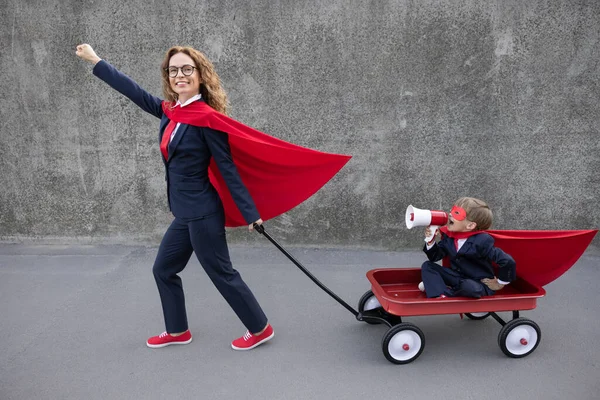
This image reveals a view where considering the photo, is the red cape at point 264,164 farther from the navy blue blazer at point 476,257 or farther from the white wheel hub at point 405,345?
the white wheel hub at point 405,345

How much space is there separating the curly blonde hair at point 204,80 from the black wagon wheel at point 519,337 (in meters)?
2.09

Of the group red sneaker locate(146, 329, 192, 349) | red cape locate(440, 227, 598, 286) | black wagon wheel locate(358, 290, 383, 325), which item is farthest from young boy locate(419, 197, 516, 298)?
red sneaker locate(146, 329, 192, 349)

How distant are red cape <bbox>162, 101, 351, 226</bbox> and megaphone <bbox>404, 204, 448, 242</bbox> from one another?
19.3 inches

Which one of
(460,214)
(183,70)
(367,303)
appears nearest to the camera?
(183,70)

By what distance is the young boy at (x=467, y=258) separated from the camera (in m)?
2.58

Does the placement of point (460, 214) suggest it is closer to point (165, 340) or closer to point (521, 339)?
point (521, 339)

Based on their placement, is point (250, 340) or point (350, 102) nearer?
point (250, 340)

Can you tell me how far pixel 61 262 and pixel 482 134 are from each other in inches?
153

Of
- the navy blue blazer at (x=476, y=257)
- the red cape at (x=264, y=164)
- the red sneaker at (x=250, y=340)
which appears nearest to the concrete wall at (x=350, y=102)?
the red cape at (x=264, y=164)

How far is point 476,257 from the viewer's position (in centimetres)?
267

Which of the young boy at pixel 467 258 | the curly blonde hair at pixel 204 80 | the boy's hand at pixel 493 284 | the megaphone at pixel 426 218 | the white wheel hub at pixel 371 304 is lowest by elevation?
the white wheel hub at pixel 371 304

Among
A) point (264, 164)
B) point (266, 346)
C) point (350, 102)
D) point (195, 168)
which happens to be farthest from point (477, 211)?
point (350, 102)

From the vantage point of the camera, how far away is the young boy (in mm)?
2580

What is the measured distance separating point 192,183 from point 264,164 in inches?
17.3
